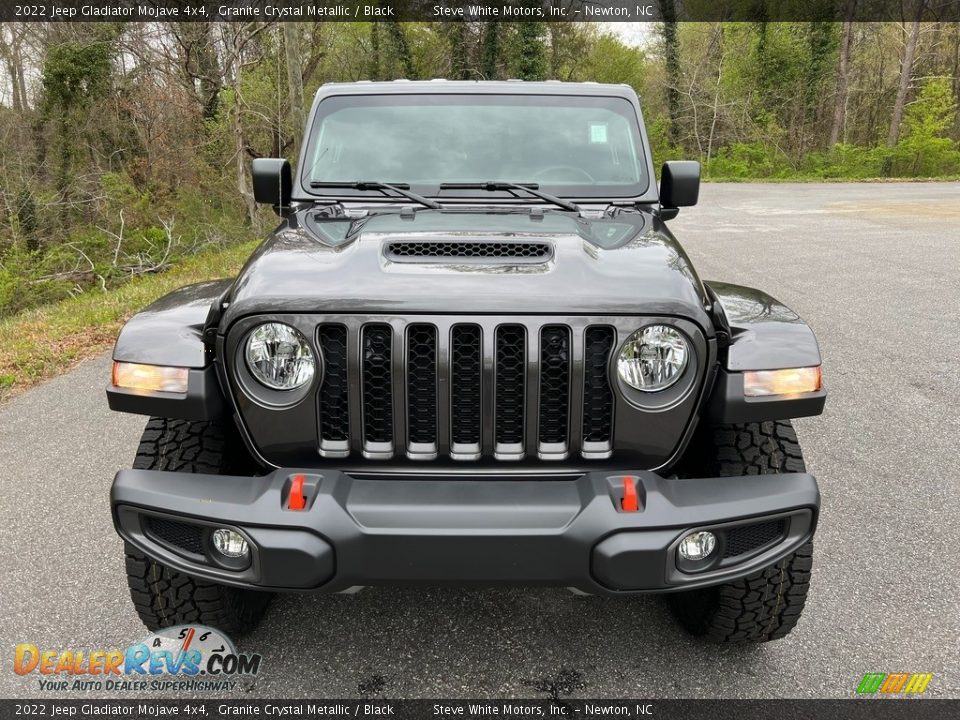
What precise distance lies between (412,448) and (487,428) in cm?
22

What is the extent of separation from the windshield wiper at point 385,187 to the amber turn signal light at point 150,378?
1.18 meters

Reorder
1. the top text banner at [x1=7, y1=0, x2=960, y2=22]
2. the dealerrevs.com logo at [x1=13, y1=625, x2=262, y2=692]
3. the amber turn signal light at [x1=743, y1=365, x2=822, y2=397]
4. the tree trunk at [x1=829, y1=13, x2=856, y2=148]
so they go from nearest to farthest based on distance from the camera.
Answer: the amber turn signal light at [x1=743, y1=365, x2=822, y2=397] → the dealerrevs.com logo at [x1=13, y1=625, x2=262, y2=692] → the top text banner at [x1=7, y1=0, x2=960, y2=22] → the tree trunk at [x1=829, y1=13, x2=856, y2=148]

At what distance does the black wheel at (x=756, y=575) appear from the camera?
214cm

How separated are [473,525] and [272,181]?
6.68 ft

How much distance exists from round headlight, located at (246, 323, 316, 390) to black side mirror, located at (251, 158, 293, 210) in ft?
4.50

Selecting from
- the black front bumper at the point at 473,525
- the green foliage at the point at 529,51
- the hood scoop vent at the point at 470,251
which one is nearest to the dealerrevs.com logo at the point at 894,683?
the black front bumper at the point at 473,525

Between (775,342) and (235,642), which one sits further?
(235,642)

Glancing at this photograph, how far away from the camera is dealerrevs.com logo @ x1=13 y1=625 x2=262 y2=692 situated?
2.25 metres

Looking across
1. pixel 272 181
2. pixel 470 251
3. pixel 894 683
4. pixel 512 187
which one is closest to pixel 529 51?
pixel 272 181

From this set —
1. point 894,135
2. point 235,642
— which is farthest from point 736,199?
point 235,642

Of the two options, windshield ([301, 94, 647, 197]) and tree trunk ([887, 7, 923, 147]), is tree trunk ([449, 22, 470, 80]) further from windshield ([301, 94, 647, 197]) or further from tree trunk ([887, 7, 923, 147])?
windshield ([301, 94, 647, 197])

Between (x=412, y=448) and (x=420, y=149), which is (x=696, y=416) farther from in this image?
(x=420, y=149)

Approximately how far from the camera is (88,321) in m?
6.93

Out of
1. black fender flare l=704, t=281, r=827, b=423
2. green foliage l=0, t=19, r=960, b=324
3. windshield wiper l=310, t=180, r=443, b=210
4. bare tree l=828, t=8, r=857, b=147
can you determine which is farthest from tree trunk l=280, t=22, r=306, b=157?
bare tree l=828, t=8, r=857, b=147
